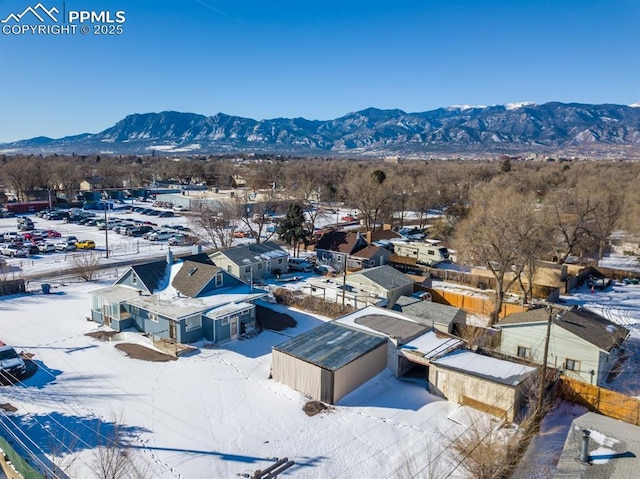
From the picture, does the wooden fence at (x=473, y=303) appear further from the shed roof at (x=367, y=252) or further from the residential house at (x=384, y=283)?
the shed roof at (x=367, y=252)

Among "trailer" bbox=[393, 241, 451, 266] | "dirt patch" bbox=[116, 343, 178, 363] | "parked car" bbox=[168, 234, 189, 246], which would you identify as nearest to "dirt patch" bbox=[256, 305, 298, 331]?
"dirt patch" bbox=[116, 343, 178, 363]

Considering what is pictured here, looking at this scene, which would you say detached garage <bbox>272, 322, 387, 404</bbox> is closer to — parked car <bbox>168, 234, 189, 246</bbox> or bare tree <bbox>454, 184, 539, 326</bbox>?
bare tree <bbox>454, 184, 539, 326</bbox>

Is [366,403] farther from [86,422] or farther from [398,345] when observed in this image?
[86,422]

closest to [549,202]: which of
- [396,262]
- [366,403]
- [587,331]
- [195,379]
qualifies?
[396,262]

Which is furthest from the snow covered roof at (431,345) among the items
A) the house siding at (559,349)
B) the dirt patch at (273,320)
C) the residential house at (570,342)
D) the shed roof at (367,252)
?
the shed roof at (367,252)

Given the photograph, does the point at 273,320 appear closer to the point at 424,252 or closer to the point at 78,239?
the point at 424,252

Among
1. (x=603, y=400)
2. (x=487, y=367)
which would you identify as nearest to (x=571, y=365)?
(x=603, y=400)

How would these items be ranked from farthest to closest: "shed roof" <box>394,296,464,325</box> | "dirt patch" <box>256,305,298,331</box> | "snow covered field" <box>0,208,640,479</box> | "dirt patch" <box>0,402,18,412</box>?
"dirt patch" <box>256,305,298,331</box> → "shed roof" <box>394,296,464,325</box> → "dirt patch" <box>0,402,18,412</box> → "snow covered field" <box>0,208,640,479</box>
